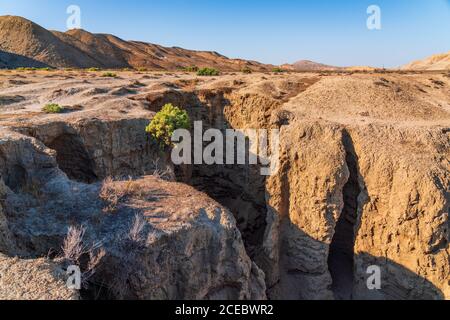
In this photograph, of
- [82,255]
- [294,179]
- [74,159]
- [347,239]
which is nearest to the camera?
[82,255]

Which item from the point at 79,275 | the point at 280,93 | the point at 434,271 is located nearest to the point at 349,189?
the point at 434,271

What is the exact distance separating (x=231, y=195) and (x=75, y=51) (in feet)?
206

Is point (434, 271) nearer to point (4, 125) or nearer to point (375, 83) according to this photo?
point (375, 83)

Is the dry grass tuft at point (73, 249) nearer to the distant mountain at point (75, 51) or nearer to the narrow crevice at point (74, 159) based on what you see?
the narrow crevice at point (74, 159)

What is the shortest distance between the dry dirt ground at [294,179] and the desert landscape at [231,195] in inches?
2.6

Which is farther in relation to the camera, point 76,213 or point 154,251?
point 76,213

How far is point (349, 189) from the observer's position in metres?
19.9

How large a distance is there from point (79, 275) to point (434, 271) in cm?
1542

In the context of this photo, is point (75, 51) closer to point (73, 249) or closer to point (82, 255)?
point (82, 255)

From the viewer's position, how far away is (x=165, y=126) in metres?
19.9

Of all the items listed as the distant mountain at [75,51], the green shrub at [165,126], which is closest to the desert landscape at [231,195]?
the green shrub at [165,126]

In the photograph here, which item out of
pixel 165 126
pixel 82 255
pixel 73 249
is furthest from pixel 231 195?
pixel 73 249

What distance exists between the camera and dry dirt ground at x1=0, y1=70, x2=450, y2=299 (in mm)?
11641
